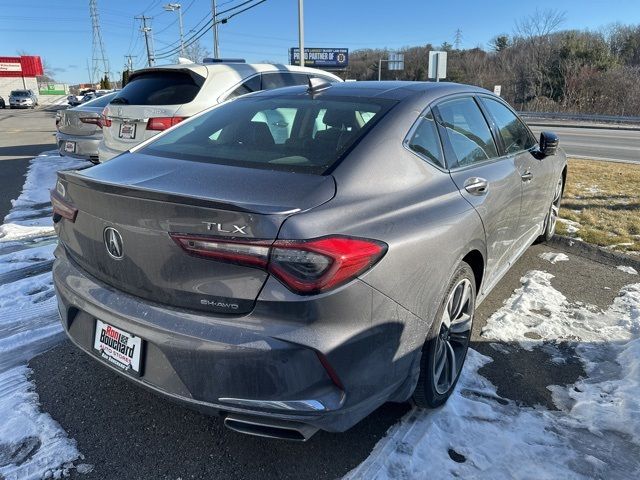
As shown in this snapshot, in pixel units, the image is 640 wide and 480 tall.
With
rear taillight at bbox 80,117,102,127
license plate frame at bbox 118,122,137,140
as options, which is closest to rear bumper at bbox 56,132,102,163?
rear taillight at bbox 80,117,102,127

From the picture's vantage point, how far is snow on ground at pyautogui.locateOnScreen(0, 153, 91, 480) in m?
2.21

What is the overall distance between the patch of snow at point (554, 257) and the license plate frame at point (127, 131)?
4.75m

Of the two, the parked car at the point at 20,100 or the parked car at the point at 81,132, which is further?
the parked car at the point at 20,100

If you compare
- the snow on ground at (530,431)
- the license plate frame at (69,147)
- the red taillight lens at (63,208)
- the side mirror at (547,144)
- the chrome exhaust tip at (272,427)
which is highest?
the side mirror at (547,144)

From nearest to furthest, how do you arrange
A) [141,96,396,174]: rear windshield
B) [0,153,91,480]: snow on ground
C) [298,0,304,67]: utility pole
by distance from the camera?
[0,153,91,480]: snow on ground
[141,96,396,174]: rear windshield
[298,0,304,67]: utility pole

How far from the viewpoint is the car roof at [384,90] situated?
2.79m

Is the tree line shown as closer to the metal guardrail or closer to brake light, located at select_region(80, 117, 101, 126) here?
the metal guardrail

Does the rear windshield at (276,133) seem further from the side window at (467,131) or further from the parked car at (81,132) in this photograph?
the parked car at (81,132)

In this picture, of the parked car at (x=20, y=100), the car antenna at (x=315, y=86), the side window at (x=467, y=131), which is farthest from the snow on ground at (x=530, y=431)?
the parked car at (x=20, y=100)

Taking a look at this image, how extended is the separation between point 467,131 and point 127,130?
434 cm

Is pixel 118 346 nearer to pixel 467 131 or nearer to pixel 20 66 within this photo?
pixel 467 131

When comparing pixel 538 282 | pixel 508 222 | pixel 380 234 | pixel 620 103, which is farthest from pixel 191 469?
pixel 620 103

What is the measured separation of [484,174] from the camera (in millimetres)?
2992

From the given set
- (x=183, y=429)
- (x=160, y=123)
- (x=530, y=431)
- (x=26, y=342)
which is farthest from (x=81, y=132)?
(x=530, y=431)
